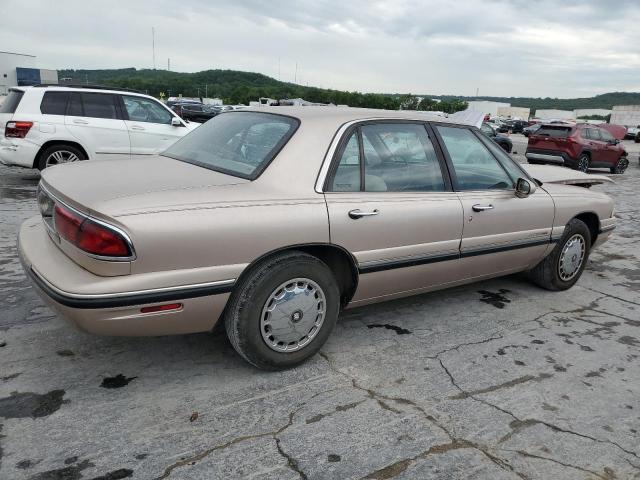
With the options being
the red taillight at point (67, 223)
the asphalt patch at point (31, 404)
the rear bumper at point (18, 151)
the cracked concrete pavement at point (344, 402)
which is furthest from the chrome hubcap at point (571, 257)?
the rear bumper at point (18, 151)

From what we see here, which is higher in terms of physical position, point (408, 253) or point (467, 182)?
point (467, 182)

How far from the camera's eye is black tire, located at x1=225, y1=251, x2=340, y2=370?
273 cm

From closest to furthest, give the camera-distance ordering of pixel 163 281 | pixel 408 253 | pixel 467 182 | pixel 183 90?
1. pixel 163 281
2. pixel 408 253
3. pixel 467 182
4. pixel 183 90

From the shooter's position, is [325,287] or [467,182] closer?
[325,287]

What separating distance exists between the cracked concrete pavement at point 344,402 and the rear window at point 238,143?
116cm

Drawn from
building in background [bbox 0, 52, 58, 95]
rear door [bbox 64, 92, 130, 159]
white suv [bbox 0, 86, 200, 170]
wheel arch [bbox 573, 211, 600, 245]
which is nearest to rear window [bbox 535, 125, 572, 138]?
white suv [bbox 0, 86, 200, 170]

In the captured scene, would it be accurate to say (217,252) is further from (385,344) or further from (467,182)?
(467,182)

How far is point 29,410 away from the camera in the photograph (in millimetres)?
2518

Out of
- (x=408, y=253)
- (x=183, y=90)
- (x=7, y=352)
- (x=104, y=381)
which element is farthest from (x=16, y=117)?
(x=183, y=90)

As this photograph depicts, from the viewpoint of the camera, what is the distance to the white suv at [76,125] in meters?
8.11

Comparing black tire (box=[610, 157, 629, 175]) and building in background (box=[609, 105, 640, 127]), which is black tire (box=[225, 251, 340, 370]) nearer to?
black tire (box=[610, 157, 629, 175])

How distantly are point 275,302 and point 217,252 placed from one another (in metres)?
0.47

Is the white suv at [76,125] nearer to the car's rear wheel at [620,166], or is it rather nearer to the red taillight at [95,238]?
the red taillight at [95,238]

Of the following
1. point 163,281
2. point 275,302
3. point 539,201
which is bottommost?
point 275,302
